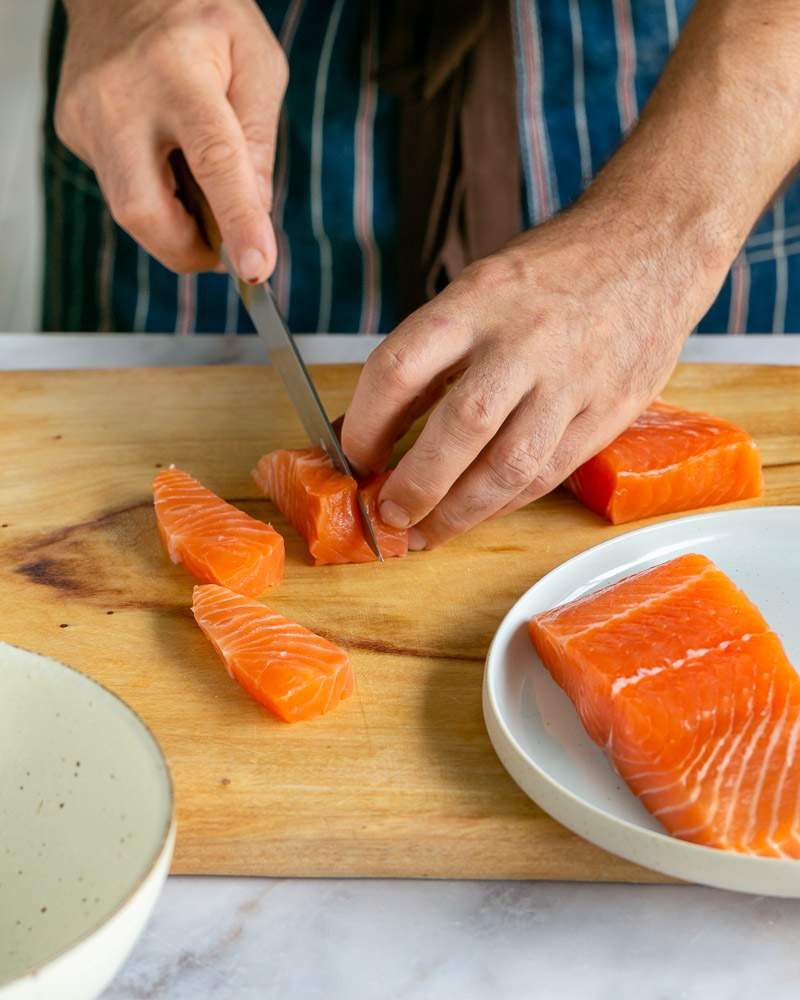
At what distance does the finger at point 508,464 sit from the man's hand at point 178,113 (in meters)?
0.50

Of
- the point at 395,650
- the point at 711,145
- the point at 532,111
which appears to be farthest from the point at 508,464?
the point at 532,111

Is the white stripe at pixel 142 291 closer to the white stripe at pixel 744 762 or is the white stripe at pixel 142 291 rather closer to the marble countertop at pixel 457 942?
the marble countertop at pixel 457 942

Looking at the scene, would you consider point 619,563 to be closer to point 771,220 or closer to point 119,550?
point 119,550

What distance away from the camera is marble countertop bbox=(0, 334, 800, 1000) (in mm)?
1313

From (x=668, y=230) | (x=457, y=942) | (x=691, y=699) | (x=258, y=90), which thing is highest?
(x=258, y=90)

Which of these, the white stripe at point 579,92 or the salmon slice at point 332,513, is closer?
the salmon slice at point 332,513

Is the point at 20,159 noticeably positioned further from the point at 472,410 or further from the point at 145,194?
the point at 472,410

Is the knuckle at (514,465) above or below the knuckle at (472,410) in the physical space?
below

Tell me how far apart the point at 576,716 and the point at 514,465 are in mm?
424

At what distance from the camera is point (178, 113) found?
Answer: 2090 mm

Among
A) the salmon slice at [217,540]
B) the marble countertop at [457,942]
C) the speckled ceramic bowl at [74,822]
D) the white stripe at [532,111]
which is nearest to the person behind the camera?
the speckled ceramic bowl at [74,822]

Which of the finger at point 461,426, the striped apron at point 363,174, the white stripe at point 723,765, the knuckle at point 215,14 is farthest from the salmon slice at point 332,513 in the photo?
the striped apron at point 363,174

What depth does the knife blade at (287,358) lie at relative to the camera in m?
2.02

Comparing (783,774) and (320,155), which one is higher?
(320,155)
